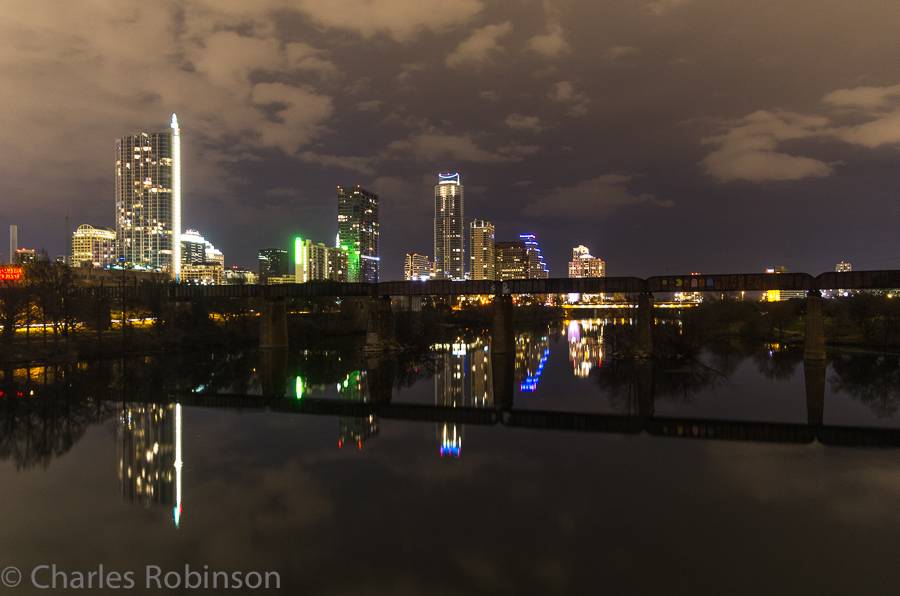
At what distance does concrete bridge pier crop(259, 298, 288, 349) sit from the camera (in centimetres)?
7219

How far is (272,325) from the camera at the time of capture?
72125mm

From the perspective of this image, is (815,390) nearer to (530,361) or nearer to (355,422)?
(530,361)

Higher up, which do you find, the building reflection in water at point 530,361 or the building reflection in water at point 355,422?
the building reflection in water at point 530,361

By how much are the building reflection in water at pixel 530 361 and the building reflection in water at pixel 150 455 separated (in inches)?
960

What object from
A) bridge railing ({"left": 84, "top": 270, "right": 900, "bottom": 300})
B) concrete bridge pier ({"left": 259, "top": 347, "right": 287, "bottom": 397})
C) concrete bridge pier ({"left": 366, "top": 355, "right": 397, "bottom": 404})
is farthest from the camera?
bridge railing ({"left": 84, "top": 270, "right": 900, "bottom": 300})

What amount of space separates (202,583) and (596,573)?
351 inches

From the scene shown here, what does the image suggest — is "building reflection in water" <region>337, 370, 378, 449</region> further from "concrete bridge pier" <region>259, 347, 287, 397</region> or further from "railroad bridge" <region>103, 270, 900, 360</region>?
"railroad bridge" <region>103, 270, 900, 360</region>

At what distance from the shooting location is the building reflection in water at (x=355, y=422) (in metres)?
25.2

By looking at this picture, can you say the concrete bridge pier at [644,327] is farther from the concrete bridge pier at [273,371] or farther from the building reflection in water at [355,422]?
the concrete bridge pier at [273,371]

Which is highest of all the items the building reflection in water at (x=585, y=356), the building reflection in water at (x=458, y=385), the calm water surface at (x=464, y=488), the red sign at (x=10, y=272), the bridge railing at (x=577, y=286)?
the red sign at (x=10, y=272)

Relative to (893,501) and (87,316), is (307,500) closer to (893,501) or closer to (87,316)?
(893,501)

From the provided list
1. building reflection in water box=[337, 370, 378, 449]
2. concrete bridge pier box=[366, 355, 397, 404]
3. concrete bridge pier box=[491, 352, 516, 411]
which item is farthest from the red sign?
concrete bridge pier box=[491, 352, 516, 411]

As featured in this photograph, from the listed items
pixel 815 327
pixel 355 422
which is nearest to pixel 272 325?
pixel 355 422

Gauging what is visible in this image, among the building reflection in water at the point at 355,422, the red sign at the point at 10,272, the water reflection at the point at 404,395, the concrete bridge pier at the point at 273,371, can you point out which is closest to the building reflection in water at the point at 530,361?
the water reflection at the point at 404,395
